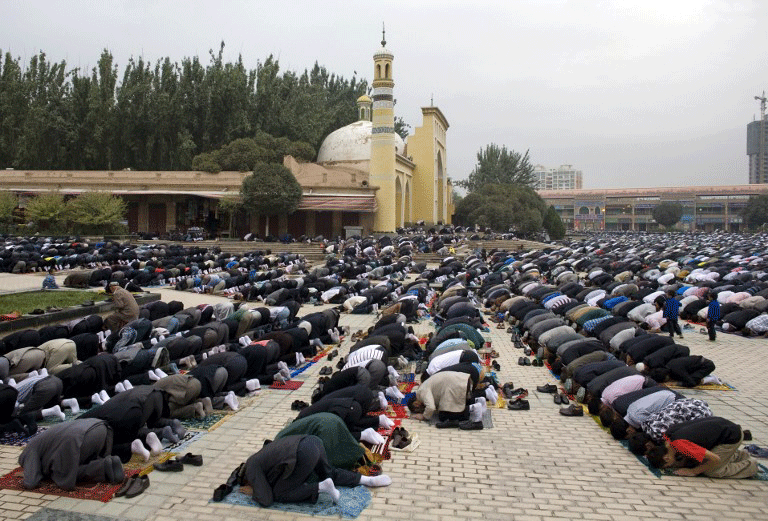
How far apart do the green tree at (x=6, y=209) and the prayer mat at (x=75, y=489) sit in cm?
2757

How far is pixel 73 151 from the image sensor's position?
40.2 metres

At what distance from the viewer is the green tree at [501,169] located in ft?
192

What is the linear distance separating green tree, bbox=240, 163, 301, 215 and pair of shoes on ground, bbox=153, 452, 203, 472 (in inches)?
1011

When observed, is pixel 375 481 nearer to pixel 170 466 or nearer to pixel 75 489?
pixel 170 466

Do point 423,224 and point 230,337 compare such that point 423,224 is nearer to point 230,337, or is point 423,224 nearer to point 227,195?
point 227,195

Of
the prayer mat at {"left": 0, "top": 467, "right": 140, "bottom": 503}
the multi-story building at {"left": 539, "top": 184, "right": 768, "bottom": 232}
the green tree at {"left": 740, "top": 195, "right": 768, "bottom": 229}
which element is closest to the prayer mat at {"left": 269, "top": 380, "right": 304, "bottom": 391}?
the prayer mat at {"left": 0, "top": 467, "right": 140, "bottom": 503}

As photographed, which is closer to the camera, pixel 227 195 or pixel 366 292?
pixel 366 292

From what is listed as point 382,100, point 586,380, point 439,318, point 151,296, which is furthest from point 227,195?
point 586,380

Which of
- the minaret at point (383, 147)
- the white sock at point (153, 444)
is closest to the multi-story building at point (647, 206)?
the minaret at point (383, 147)

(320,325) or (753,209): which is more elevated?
(753,209)

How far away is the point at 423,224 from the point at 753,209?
155 feet

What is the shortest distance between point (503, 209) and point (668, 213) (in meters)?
44.6

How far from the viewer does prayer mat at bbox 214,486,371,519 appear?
5.07 m

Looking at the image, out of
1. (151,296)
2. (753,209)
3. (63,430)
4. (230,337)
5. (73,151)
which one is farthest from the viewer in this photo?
(753,209)
